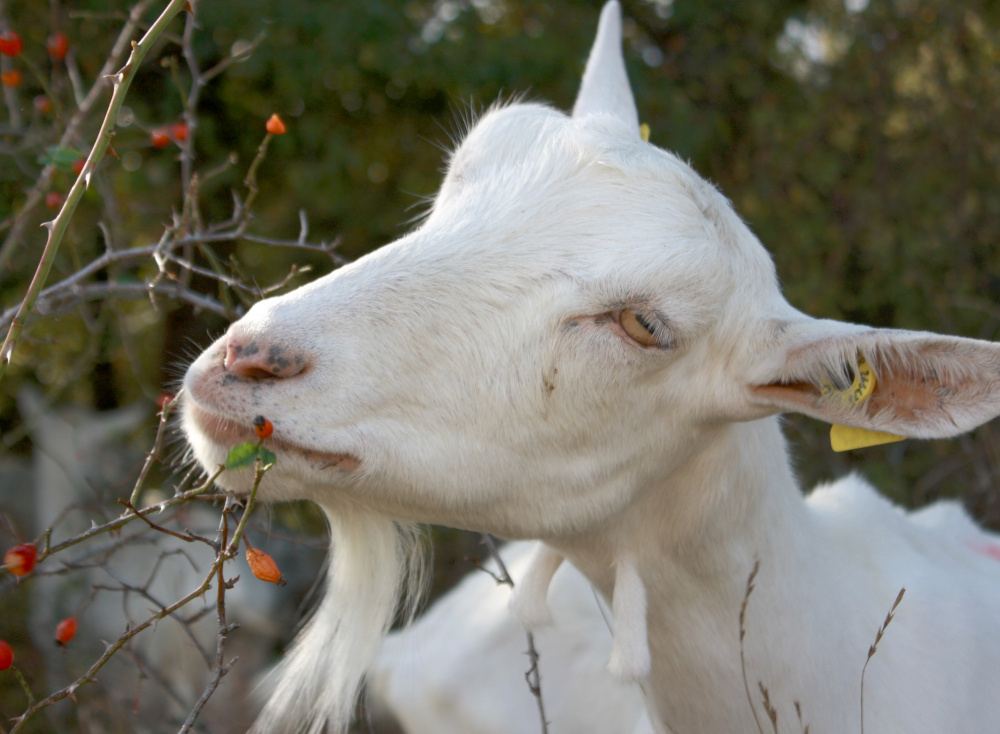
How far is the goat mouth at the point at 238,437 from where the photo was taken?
152 centimetres

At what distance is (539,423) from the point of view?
5.62 ft

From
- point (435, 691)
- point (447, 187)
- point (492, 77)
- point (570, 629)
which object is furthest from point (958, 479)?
point (447, 187)

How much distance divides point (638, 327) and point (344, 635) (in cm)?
105

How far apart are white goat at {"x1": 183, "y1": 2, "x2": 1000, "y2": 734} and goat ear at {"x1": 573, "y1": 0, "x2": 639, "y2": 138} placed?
21.4 inches

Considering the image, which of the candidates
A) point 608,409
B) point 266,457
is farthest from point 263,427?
point 608,409

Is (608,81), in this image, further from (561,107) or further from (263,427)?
(561,107)

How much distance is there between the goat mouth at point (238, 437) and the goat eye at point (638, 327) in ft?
1.83

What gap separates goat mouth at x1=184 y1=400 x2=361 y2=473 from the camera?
4.99 feet

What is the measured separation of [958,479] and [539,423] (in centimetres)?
407

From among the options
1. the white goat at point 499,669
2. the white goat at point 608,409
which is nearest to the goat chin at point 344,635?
the white goat at point 608,409

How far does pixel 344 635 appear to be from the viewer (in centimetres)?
213

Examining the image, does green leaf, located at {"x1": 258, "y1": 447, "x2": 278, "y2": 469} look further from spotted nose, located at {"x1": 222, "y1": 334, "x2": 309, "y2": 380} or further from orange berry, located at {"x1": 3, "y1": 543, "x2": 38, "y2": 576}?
orange berry, located at {"x1": 3, "y1": 543, "x2": 38, "y2": 576}

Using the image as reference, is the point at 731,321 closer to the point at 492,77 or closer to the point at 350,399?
the point at 350,399

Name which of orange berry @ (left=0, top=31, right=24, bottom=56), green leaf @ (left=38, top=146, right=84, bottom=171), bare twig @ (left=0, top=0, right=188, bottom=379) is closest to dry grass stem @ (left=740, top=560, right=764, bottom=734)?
bare twig @ (left=0, top=0, right=188, bottom=379)
